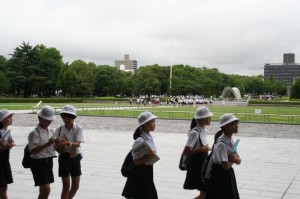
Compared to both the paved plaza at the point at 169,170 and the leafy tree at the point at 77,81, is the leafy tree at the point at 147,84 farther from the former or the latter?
the paved plaza at the point at 169,170

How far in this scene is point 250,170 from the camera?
948cm

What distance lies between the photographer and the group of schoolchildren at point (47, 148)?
5.06 metres

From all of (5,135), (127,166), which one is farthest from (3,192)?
(127,166)

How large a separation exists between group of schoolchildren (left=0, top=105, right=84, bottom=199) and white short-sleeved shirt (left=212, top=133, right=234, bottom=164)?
6.02 ft

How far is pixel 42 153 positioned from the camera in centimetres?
510

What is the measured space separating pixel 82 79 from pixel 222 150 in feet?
244

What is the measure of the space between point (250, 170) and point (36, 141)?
589 cm

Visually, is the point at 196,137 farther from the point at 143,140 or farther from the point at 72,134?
the point at 72,134

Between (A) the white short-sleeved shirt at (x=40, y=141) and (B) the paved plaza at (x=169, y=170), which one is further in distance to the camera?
(B) the paved plaza at (x=169, y=170)

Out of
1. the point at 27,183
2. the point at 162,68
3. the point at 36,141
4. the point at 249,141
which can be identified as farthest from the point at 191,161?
the point at 162,68

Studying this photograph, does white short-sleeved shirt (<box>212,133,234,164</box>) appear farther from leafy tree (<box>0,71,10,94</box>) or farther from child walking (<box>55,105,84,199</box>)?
leafy tree (<box>0,71,10,94</box>)

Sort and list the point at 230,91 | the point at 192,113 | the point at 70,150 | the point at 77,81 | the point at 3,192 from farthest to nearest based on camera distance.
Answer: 1. the point at 230,91
2. the point at 77,81
3. the point at 192,113
4. the point at 3,192
5. the point at 70,150

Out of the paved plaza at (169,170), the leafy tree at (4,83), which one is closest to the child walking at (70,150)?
the paved plaza at (169,170)

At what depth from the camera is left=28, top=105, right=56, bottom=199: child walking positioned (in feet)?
16.6
